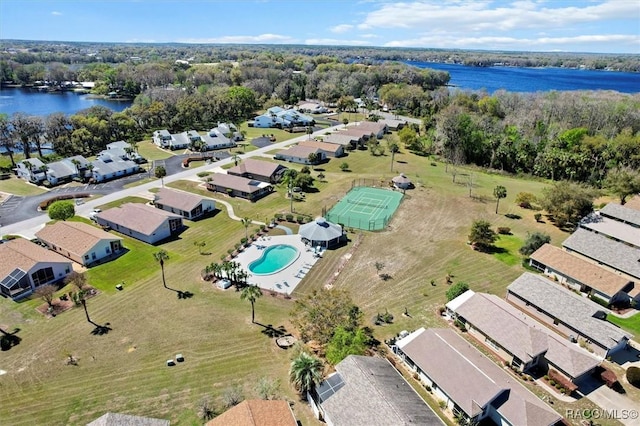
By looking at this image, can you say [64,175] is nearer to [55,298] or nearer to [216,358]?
[55,298]

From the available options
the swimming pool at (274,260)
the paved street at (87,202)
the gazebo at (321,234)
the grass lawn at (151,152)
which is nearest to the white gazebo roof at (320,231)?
the gazebo at (321,234)

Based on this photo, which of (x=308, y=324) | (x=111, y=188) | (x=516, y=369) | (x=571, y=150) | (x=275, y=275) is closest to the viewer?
(x=516, y=369)

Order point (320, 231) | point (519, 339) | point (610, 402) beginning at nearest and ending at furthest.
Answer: point (610, 402), point (519, 339), point (320, 231)

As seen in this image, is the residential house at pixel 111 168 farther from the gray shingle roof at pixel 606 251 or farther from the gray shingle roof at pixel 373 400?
the gray shingle roof at pixel 606 251

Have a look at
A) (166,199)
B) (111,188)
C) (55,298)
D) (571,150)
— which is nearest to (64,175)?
(111,188)

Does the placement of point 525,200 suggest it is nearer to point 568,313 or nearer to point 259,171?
point 568,313

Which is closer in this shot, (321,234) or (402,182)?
(321,234)

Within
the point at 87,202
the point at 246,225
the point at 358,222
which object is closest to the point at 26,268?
the point at 246,225
